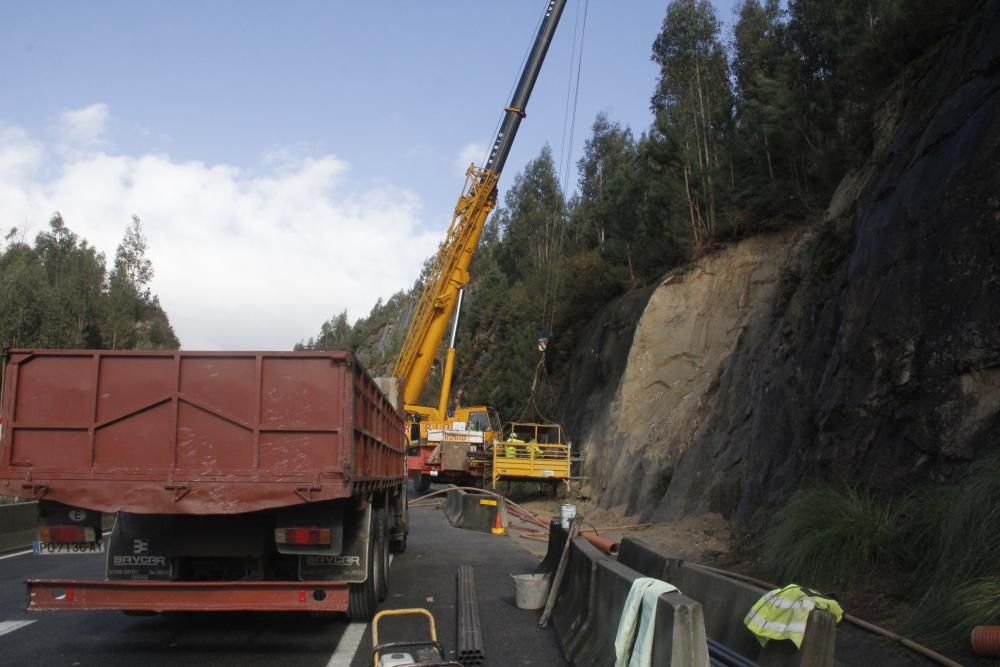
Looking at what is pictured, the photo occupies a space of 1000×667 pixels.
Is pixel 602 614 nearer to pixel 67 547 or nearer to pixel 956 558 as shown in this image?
pixel 956 558

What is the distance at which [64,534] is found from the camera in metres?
7.53

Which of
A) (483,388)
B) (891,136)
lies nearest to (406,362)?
(891,136)

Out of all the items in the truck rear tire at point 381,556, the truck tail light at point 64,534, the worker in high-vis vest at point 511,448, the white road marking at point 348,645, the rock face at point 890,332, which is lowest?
the white road marking at point 348,645

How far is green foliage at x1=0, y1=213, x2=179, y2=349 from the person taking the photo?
2162 inches

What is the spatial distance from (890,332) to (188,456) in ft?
25.2

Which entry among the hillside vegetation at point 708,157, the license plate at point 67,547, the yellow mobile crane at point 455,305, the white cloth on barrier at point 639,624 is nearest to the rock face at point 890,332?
the hillside vegetation at point 708,157

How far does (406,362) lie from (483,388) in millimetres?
26230

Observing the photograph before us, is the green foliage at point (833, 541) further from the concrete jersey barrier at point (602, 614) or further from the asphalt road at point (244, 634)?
the asphalt road at point (244, 634)

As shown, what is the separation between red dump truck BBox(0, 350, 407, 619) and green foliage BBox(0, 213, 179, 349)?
171 ft

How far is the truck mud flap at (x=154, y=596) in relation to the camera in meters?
7.11

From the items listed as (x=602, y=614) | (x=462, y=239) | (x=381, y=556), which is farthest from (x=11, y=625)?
(x=462, y=239)

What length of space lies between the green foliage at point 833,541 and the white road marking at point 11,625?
24.8 ft

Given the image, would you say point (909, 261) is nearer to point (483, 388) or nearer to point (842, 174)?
point (842, 174)

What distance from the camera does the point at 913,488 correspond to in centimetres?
887
